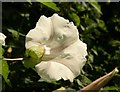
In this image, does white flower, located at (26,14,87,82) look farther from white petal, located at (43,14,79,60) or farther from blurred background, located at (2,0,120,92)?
blurred background, located at (2,0,120,92)

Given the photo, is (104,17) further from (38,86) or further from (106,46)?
(38,86)

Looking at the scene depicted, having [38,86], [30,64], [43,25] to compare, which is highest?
[43,25]

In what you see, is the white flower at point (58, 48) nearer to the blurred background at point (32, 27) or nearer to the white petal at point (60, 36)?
the white petal at point (60, 36)

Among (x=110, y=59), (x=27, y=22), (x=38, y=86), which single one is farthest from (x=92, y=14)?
(x=38, y=86)

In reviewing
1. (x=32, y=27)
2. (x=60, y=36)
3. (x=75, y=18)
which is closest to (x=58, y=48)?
(x=60, y=36)

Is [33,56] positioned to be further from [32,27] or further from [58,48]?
[32,27]

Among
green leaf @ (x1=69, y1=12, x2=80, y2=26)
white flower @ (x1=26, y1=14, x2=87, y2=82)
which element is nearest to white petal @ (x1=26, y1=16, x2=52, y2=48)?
white flower @ (x1=26, y1=14, x2=87, y2=82)
